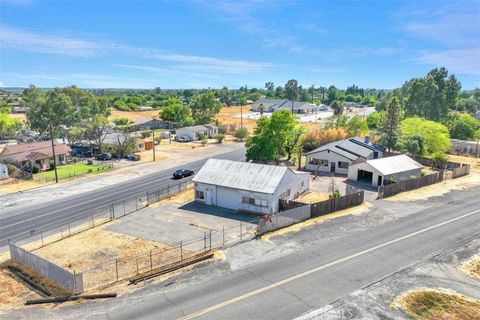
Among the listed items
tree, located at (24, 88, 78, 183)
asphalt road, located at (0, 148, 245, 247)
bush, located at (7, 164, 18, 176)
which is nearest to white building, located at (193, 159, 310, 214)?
asphalt road, located at (0, 148, 245, 247)

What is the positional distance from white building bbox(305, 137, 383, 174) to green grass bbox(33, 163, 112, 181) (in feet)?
109

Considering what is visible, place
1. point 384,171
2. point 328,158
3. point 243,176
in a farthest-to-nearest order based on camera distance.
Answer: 1. point 328,158
2. point 384,171
3. point 243,176

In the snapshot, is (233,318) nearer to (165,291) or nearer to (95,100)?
(165,291)

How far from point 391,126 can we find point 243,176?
38007 mm

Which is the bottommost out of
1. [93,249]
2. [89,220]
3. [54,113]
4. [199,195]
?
[89,220]

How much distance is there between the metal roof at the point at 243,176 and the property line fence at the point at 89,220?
609cm

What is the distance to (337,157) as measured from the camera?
55.3 metres

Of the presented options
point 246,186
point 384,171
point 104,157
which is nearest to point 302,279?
point 246,186

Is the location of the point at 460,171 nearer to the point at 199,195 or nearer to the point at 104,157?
the point at 199,195

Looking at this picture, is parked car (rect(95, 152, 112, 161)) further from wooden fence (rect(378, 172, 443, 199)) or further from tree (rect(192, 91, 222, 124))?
tree (rect(192, 91, 222, 124))

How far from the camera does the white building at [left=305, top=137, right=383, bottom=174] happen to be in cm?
5509

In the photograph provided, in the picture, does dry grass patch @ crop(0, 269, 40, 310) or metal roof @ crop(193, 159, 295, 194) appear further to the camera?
metal roof @ crop(193, 159, 295, 194)

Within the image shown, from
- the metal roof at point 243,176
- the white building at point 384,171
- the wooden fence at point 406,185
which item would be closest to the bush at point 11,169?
the metal roof at point 243,176

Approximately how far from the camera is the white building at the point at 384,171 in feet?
156
